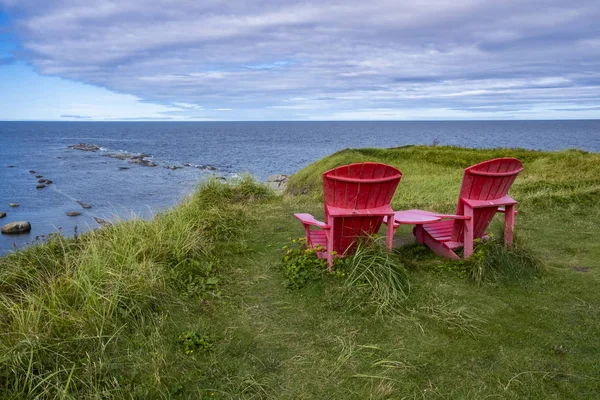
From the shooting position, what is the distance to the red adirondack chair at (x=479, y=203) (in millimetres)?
4824

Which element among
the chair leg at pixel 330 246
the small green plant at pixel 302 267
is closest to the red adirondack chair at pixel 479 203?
the chair leg at pixel 330 246

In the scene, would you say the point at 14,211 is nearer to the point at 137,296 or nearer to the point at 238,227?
the point at 238,227

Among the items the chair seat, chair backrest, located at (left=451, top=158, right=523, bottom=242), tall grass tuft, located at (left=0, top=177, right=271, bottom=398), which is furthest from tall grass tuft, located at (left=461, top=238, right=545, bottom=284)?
tall grass tuft, located at (left=0, top=177, right=271, bottom=398)

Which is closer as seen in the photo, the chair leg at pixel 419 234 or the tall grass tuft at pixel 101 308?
the tall grass tuft at pixel 101 308

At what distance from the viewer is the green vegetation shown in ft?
9.89

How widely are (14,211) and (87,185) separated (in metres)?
8.17

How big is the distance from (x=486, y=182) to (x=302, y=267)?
2078 millimetres

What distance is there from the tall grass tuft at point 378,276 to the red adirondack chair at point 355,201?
190mm

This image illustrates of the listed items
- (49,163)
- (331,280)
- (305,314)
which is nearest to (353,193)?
(331,280)

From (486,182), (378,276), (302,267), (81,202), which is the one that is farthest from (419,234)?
(81,202)

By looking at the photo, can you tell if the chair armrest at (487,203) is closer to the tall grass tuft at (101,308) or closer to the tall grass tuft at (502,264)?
the tall grass tuft at (502,264)

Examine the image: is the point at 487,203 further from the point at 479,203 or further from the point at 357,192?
the point at 357,192

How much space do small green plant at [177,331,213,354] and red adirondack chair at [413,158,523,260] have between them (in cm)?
→ 278

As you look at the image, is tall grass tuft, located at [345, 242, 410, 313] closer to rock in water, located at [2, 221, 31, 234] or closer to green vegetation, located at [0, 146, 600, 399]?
green vegetation, located at [0, 146, 600, 399]
